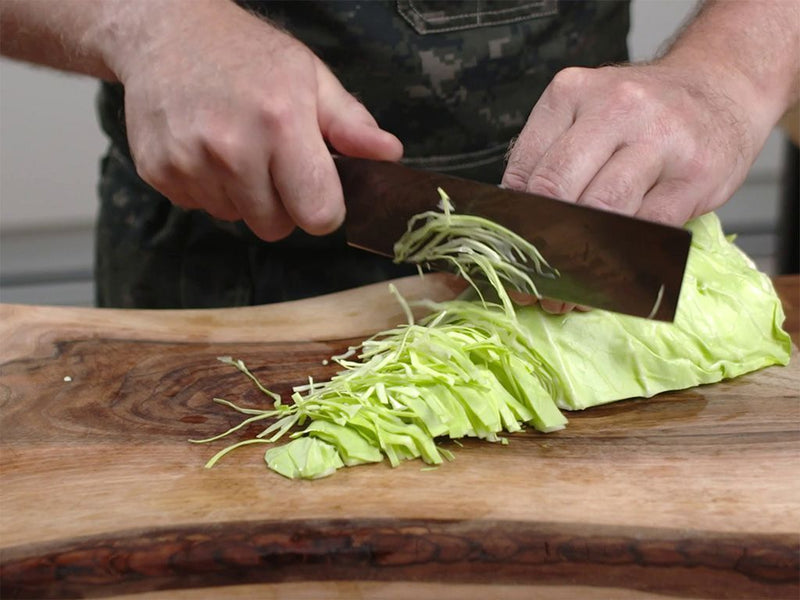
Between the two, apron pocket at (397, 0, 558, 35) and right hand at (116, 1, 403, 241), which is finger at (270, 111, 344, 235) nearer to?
right hand at (116, 1, 403, 241)

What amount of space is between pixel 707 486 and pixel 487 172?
108cm

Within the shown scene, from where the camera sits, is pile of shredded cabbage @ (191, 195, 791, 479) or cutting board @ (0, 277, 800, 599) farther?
pile of shredded cabbage @ (191, 195, 791, 479)

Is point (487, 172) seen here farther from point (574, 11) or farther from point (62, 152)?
point (62, 152)

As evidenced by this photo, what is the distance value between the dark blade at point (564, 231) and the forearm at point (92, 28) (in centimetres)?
40

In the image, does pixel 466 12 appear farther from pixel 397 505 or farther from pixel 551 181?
pixel 397 505

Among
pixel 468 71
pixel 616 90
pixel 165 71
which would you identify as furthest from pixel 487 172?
pixel 165 71

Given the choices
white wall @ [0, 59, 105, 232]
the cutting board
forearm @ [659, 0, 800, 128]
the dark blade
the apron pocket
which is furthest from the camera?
white wall @ [0, 59, 105, 232]

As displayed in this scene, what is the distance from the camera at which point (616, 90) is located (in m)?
1.78

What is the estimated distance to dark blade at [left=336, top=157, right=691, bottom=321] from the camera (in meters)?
1.59

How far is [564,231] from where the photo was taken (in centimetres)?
168

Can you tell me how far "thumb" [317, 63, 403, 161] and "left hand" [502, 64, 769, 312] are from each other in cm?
25

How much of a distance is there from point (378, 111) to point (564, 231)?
767 millimetres

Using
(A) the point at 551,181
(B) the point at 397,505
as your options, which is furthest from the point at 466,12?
(B) the point at 397,505

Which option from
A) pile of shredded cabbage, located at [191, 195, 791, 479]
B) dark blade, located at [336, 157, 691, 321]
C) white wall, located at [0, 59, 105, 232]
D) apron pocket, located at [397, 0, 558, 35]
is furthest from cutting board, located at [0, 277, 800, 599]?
white wall, located at [0, 59, 105, 232]
